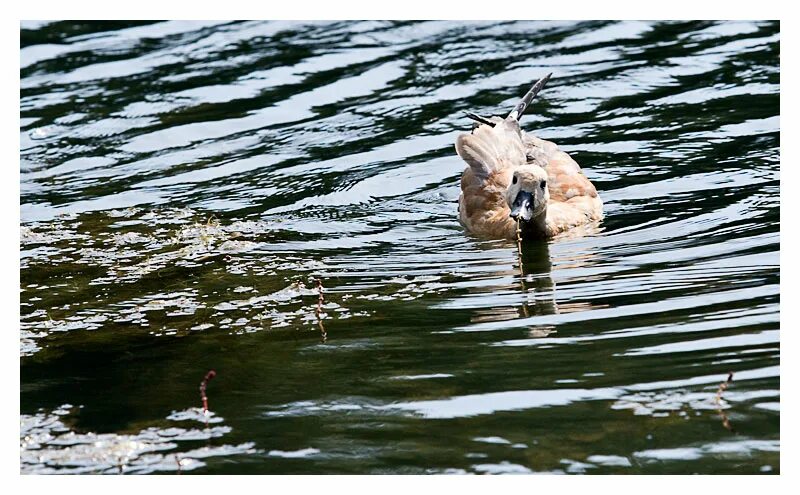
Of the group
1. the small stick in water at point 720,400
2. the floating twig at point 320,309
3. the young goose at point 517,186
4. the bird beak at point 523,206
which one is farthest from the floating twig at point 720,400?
the young goose at point 517,186

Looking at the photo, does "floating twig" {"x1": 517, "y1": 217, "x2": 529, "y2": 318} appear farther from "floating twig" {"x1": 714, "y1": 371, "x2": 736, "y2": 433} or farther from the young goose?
"floating twig" {"x1": 714, "y1": 371, "x2": 736, "y2": 433}

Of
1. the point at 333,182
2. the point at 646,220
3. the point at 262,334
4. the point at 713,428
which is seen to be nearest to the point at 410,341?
the point at 262,334

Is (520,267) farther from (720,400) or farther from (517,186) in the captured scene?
(720,400)

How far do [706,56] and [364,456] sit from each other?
10.4 m

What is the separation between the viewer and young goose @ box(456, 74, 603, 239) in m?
9.83

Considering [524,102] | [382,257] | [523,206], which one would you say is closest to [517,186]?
[523,206]

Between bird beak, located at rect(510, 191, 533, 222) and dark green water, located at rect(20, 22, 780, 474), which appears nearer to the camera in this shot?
dark green water, located at rect(20, 22, 780, 474)

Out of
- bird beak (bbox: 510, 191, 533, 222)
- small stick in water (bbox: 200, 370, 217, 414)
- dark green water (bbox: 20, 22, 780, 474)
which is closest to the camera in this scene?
dark green water (bbox: 20, 22, 780, 474)

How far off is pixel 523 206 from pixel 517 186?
0.39 m

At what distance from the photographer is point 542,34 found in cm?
1616

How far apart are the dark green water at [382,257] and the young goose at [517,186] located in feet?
0.84

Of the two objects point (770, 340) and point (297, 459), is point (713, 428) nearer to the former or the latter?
point (770, 340)

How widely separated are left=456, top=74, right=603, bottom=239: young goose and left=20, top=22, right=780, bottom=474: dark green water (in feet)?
0.84

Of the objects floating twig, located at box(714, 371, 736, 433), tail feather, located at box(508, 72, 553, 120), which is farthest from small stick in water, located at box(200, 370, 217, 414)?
tail feather, located at box(508, 72, 553, 120)
